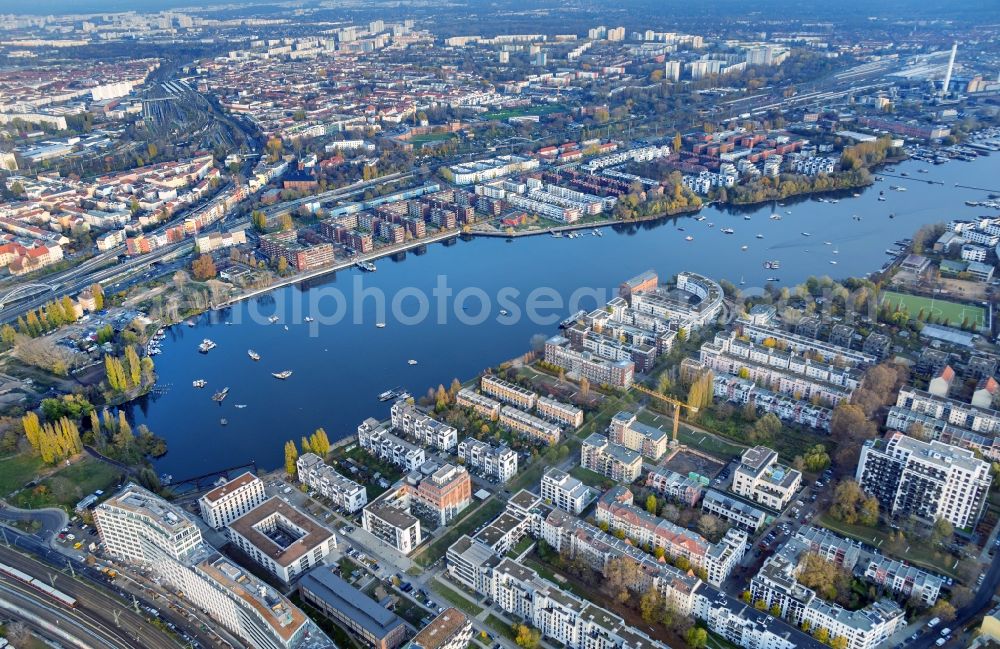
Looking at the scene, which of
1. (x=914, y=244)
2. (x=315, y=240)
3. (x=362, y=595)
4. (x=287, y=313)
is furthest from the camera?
(x=315, y=240)

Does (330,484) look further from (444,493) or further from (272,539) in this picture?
(444,493)

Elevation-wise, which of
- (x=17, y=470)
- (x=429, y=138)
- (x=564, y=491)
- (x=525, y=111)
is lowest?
(x=17, y=470)

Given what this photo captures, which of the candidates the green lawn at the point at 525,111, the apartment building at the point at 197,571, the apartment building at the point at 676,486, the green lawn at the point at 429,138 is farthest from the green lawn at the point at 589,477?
the green lawn at the point at 525,111

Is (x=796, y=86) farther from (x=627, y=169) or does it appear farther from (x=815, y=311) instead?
(x=815, y=311)

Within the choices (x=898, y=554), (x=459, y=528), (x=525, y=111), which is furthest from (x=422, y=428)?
(x=525, y=111)

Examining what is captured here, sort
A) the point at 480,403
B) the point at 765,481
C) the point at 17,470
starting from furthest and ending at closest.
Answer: the point at 480,403
the point at 17,470
the point at 765,481

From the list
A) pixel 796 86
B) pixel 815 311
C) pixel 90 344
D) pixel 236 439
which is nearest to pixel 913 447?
pixel 815 311
